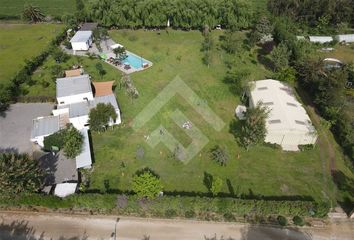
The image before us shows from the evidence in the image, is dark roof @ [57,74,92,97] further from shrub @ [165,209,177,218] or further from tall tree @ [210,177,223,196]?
tall tree @ [210,177,223,196]

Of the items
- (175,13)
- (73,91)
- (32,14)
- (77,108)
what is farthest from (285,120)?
(32,14)

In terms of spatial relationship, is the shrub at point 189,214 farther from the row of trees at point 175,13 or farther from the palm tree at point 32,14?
the palm tree at point 32,14

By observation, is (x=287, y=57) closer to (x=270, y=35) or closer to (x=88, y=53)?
(x=270, y=35)

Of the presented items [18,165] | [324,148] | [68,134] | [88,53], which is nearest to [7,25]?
[88,53]

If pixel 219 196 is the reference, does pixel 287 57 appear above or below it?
above

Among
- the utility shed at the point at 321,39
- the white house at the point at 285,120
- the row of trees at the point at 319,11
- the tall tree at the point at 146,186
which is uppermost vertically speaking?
the row of trees at the point at 319,11

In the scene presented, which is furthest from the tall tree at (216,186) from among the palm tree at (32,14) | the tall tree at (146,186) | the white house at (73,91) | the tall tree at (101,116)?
the palm tree at (32,14)
